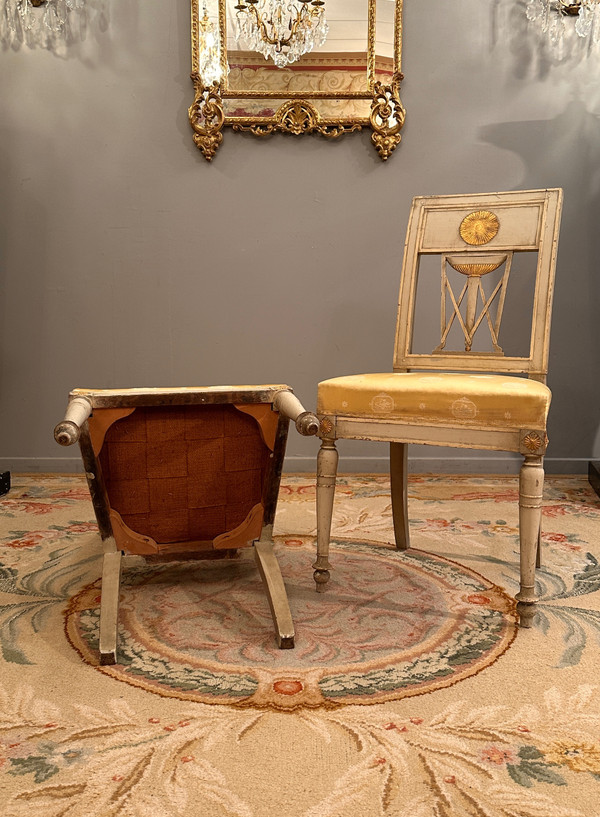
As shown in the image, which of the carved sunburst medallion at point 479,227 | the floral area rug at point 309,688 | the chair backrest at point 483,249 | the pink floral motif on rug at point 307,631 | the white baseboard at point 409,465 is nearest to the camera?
the floral area rug at point 309,688

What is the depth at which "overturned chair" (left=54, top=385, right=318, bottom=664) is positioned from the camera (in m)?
1.52

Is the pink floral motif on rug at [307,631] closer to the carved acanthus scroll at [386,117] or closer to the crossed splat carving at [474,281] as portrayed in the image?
the crossed splat carving at [474,281]

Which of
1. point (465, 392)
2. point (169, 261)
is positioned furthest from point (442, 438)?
point (169, 261)

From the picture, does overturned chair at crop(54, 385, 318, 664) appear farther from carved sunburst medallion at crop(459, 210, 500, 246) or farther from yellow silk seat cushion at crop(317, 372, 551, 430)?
carved sunburst medallion at crop(459, 210, 500, 246)

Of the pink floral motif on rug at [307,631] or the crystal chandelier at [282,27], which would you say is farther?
the crystal chandelier at [282,27]

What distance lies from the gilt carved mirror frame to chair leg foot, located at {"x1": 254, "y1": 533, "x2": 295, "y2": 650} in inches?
78.0

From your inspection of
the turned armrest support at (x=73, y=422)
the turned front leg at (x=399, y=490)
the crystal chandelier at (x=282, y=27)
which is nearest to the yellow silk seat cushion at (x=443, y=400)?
the turned front leg at (x=399, y=490)

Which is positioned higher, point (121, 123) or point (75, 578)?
point (121, 123)

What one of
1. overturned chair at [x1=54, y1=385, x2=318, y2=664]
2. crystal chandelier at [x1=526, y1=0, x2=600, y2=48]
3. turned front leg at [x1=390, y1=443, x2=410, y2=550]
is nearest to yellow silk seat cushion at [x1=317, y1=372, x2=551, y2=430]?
overturned chair at [x1=54, y1=385, x2=318, y2=664]

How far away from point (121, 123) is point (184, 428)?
2036mm

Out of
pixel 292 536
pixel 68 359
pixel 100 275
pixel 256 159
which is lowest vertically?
pixel 292 536

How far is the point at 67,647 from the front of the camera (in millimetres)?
1515

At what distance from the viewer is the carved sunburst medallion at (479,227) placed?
204 cm

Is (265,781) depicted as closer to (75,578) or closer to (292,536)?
(75,578)
